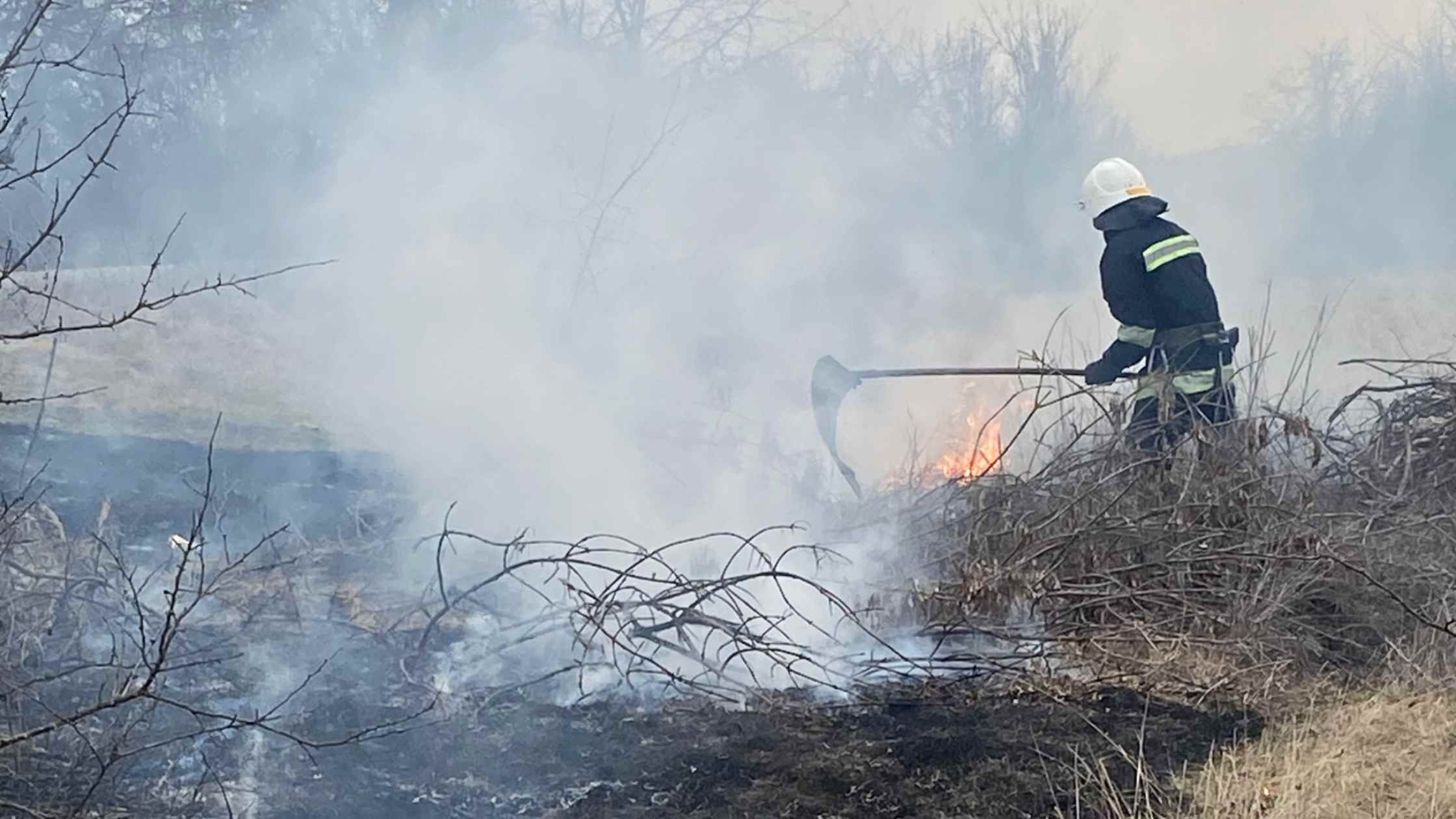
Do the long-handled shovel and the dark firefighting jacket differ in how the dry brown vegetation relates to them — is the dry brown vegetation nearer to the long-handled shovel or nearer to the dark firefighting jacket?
the dark firefighting jacket

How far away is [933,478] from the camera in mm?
8250

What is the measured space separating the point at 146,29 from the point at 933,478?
7.93m

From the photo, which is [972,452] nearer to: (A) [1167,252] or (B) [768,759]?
(A) [1167,252]

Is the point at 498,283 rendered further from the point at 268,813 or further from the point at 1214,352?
the point at 268,813

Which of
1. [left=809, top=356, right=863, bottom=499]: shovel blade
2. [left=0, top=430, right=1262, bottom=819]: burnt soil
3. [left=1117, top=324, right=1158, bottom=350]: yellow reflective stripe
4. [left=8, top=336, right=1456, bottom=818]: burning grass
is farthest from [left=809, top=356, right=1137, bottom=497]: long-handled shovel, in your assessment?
[left=0, top=430, right=1262, bottom=819]: burnt soil

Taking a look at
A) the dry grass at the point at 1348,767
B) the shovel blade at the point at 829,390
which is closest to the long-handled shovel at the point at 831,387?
the shovel blade at the point at 829,390

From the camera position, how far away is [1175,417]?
18.8 feet

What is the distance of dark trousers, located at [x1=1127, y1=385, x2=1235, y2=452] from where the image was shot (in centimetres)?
577

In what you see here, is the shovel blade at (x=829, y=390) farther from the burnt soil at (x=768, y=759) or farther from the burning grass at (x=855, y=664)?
the burnt soil at (x=768, y=759)

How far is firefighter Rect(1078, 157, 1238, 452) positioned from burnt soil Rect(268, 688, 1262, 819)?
1.83m

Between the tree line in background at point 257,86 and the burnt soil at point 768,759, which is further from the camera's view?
the tree line in background at point 257,86

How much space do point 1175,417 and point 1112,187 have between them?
1320 mm

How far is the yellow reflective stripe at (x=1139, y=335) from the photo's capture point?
20.5 ft

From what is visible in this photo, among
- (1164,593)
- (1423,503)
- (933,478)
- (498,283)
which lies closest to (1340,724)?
(1164,593)
